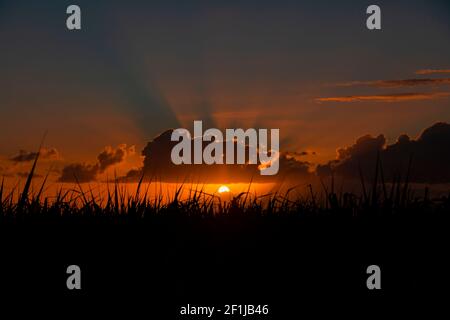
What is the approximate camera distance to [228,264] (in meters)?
7.42

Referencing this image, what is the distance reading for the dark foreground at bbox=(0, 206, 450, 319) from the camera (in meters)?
6.78

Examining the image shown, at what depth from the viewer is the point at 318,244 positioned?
7820mm

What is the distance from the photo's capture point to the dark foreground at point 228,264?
678cm

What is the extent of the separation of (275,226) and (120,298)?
8.69ft

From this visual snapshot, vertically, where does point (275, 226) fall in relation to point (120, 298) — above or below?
above

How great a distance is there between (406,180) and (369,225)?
4.56ft
